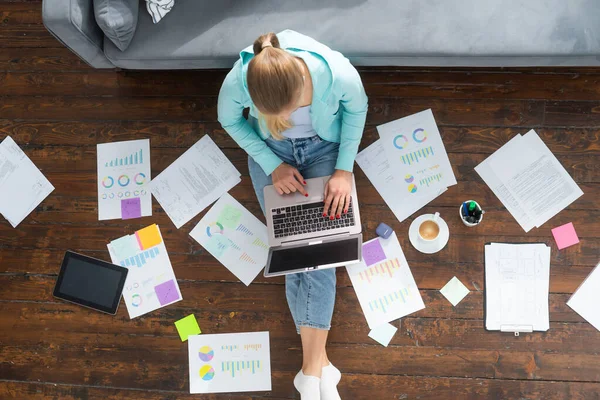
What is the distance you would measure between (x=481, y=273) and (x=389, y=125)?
69 cm

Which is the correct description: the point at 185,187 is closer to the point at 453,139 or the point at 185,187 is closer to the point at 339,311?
the point at 339,311

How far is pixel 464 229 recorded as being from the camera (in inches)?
77.9

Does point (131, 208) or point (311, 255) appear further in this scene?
point (131, 208)

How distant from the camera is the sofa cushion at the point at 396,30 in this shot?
66.9 inches

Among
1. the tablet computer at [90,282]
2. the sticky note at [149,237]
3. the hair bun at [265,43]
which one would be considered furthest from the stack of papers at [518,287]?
the tablet computer at [90,282]

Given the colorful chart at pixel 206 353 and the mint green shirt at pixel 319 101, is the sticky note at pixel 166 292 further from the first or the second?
the mint green shirt at pixel 319 101

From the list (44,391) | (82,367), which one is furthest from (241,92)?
(44,391)

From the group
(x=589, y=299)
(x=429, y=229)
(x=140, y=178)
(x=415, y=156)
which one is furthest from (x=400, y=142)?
(x=140, y=178)

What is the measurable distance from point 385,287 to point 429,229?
11.4 inches

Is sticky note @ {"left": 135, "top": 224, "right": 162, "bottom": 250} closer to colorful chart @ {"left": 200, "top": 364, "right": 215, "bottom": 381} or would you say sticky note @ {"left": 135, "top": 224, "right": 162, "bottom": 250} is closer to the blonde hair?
colorful chart @ {"left": 200, "top": 364, "right": 215, "bottom": 381}

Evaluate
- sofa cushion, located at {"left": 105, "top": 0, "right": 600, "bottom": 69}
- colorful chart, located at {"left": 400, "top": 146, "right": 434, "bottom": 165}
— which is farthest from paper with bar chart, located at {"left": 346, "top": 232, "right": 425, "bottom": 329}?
sofa cushion, located at {"left": 105, "top": 0, "right": 600, "bottom": 69}

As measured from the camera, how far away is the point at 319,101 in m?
1.56

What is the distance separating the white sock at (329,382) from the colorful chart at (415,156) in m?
0.86

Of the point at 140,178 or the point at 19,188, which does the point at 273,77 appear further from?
the point at 19,188
